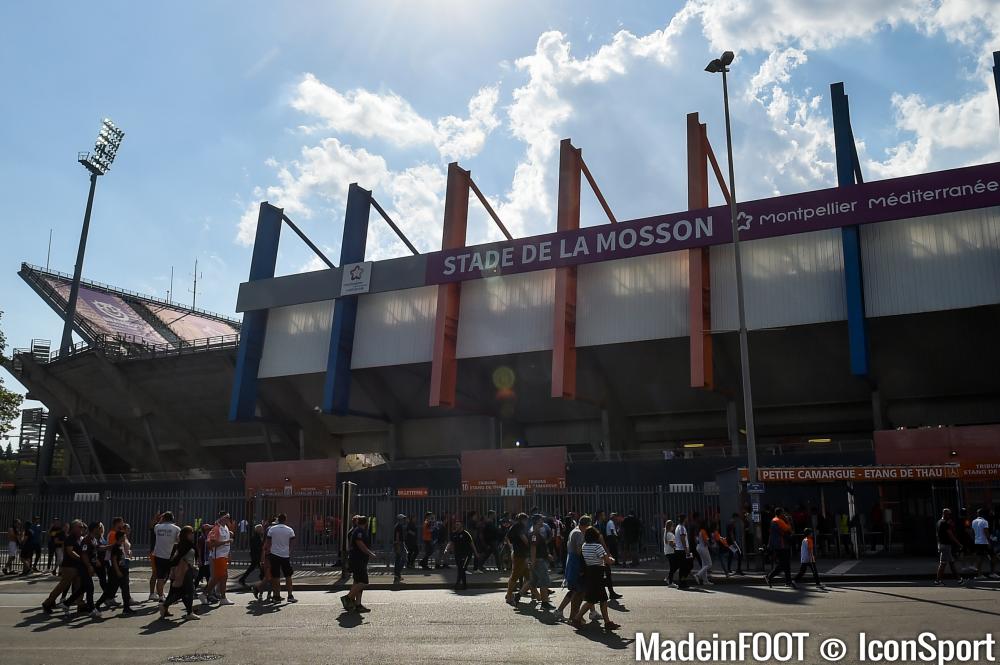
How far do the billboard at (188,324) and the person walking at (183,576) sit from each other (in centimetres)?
5525

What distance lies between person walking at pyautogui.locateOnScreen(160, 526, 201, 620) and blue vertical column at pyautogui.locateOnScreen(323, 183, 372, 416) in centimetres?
2874

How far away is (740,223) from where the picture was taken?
35000 millimetres

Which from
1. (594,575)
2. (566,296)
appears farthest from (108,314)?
(594,575)

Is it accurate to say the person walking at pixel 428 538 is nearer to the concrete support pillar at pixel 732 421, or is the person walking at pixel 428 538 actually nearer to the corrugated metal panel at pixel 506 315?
the corrugated metal panel at pixel 506 315

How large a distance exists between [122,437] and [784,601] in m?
52.7

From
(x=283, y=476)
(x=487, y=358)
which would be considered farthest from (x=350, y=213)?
(x=283, y=476)

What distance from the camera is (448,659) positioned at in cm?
955

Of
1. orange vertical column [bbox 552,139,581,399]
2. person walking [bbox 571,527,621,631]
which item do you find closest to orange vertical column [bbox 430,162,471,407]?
orange vertical column [bbox 552,139,581,399]

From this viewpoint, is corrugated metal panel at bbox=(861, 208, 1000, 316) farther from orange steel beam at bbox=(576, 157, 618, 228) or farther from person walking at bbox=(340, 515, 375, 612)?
person walking at bbox=(340, 515, 375, 612)

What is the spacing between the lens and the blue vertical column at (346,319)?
141 ft

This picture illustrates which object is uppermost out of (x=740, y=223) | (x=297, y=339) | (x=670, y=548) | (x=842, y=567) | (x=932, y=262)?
(x=740, y=223)

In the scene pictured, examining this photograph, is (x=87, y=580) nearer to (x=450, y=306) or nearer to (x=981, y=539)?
(x=981, y=539)

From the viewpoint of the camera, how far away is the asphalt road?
1009 cm

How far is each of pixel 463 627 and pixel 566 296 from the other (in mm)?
26589
